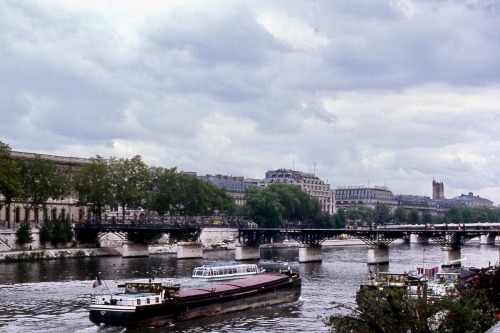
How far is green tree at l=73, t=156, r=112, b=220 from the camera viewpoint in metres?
160

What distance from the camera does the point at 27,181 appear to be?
14488cm

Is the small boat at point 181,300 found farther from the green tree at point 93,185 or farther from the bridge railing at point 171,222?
the green tree at point 93,185

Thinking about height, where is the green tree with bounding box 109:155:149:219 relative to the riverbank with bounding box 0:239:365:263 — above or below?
above

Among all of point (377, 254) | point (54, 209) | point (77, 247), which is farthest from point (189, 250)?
point (54, 209)

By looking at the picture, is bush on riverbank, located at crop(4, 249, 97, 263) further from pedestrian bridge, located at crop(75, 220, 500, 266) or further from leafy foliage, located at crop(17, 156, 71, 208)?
leafy foliage, located at crop(17, 156, 71, 208)

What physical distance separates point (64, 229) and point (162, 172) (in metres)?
44.4

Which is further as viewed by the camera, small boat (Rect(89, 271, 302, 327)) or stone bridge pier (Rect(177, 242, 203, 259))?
stone bridge pier (Rect(177, 242, 203, 259))

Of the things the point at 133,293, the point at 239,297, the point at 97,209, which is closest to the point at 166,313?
the point at 133,293

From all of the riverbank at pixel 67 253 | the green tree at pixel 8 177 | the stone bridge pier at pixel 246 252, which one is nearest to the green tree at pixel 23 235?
the riverbank at pixel 67 253

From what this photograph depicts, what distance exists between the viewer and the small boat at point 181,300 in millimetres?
61938

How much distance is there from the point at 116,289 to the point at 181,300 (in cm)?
1544

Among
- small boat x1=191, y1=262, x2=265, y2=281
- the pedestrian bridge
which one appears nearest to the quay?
the pedestrian bridge

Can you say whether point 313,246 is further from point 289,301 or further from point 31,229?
point 289,301

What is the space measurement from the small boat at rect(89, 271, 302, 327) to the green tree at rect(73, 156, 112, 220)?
81737 millimetres
